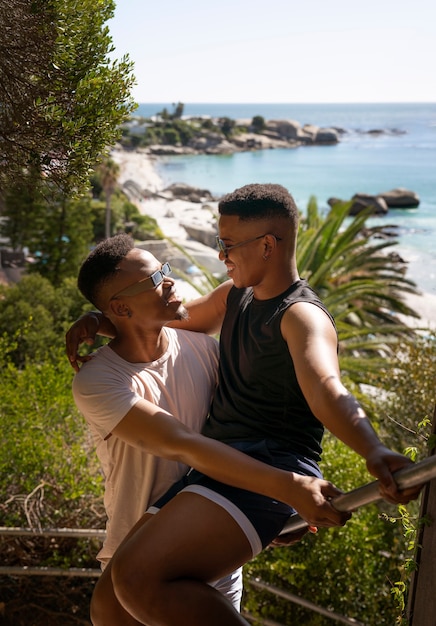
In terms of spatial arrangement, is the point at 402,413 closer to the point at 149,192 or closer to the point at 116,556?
the point at 116,556

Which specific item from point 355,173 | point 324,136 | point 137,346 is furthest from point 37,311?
point 324,136

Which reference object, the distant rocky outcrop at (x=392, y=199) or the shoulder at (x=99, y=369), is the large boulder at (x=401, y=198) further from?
the shoulder at (x=99, y=369)

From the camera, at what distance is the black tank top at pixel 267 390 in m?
2.26

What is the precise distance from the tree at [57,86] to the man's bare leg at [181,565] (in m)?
1.31

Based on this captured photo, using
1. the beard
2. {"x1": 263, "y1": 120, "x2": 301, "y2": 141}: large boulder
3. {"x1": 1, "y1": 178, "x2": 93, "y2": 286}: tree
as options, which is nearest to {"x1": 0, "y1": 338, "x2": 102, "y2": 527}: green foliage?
the beard

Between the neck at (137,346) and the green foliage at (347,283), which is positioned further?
the green foliage at (347,283)

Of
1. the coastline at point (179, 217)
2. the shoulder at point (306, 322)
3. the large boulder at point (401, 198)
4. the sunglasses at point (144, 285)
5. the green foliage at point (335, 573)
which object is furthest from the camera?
the large boulder at point (401, 198)

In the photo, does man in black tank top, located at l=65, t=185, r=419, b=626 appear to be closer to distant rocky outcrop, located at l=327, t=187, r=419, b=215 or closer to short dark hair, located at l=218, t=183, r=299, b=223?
short dark hair, located at l=218, t=183, r=299, b=223

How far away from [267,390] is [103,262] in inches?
30.2

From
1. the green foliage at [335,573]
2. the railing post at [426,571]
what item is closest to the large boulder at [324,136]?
the green foliage at [335,573]

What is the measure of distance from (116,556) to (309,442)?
0.67m

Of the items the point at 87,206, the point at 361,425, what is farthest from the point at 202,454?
the point at 87,206

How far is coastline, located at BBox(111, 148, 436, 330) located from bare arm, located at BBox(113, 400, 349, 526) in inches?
747

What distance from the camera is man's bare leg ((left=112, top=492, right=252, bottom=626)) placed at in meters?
2.02
